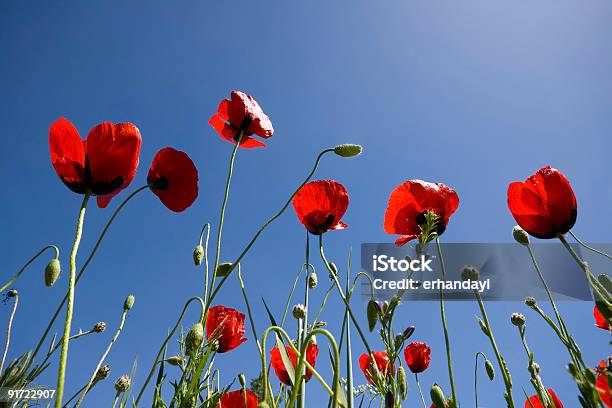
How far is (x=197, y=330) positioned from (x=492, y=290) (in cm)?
188

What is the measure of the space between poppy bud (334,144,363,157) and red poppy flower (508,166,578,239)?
490mm

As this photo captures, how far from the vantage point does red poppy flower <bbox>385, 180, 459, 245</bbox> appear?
143 centimetres

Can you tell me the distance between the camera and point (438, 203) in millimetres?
1431

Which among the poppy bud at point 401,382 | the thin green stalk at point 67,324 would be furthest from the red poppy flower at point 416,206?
the thin green stalk at point 67,324

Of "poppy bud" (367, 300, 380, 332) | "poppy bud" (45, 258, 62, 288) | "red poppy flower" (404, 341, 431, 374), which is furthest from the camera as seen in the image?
"red poppy flower" (404, 341, 431, 374)

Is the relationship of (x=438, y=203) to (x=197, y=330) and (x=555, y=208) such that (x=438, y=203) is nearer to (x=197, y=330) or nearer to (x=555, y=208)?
(x=555, y=208)

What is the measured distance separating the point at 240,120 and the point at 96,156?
92 centimetres

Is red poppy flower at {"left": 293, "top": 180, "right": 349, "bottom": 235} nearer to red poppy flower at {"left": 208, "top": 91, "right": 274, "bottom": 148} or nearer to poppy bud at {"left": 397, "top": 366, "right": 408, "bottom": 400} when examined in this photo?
red poppy flower at {"left": 208, "top": 91, "right": 274, "bottom": 148}

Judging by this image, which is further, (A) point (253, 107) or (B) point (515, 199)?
(A) point (253, 107)

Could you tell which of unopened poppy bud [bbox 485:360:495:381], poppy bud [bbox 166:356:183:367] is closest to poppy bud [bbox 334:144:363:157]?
poppy bud [bbox 166:356:183:367]

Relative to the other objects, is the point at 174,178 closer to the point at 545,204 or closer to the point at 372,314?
the point at 372,314

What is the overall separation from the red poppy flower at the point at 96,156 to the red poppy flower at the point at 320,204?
716mm

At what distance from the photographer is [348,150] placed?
1434 millimetres

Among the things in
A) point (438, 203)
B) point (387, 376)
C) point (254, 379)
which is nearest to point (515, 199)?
point (438, 203)
